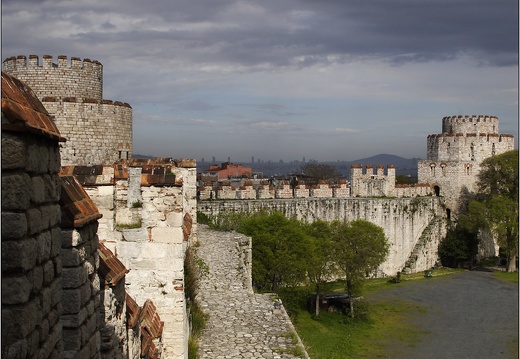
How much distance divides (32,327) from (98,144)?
548 inches

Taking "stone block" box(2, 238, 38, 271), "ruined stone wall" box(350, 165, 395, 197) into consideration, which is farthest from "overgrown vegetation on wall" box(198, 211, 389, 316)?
"stone block" box(2, 238, 38, 271)

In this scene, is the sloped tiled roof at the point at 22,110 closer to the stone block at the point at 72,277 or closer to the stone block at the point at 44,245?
the stone block at the point at 44,245

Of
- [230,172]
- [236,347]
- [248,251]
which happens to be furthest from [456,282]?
[230,172]

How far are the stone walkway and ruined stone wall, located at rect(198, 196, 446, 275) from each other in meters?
8.75

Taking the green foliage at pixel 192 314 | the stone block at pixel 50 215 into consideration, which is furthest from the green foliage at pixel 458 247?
the stone block at pixel 50 215

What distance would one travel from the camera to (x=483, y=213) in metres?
28.3

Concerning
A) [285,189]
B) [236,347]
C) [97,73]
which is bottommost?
[236,347]

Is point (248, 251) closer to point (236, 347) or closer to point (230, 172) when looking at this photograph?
point (236, 347)

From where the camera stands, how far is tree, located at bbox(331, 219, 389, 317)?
67.0ft

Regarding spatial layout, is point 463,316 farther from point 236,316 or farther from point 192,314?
point 192,314

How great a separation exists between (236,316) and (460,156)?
2362 cm

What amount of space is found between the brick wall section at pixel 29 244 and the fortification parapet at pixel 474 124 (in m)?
30.9

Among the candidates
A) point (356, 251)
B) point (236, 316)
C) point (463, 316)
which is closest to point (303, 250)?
point (356, 251)

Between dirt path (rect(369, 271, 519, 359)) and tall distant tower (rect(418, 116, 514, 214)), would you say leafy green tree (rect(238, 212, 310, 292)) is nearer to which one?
dirt path (rect(369, 271, 519, 359))
